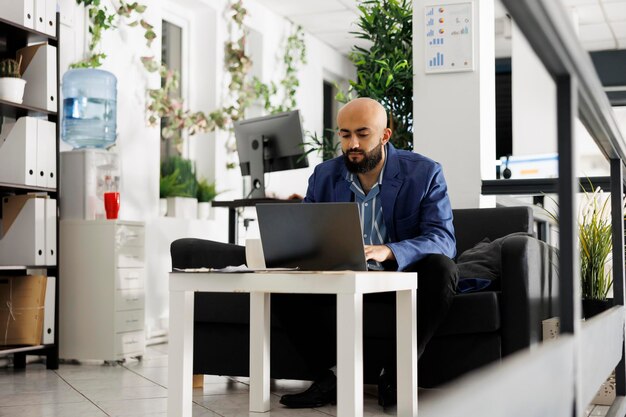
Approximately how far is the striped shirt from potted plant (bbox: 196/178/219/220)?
3517mm

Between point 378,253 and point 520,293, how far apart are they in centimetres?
63

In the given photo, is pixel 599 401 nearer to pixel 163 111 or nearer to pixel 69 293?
pixel 69 293

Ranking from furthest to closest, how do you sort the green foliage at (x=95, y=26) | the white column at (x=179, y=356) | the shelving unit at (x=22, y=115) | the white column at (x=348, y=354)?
the green foliage at (x=95, y=26), the shelving unit at (x=22, y=115), the white column at (x=179, y=356), the white column at (x=348, y=354)

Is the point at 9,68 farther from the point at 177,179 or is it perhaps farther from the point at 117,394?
the point at 177,179

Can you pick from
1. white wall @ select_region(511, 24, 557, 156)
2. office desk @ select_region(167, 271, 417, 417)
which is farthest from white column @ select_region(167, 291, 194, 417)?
white wall @ select_region(511, 24, 557, 156)

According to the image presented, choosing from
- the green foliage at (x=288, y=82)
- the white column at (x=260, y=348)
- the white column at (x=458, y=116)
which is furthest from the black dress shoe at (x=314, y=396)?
the green foliage at (x=288, y=82)

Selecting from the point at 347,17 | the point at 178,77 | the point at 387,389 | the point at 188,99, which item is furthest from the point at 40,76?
the point at 347,17

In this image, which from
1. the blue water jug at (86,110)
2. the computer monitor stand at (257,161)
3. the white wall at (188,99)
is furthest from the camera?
the white wall at (188,99)

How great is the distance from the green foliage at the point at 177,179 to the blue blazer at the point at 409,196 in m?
3.15

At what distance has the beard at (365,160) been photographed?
113 inches

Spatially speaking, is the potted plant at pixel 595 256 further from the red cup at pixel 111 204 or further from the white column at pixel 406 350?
the red cup at pixel 111 204

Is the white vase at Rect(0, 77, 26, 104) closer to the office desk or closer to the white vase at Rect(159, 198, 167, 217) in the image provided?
the white vase at Rect(159, 198, 167, 217)

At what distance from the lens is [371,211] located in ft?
9.82

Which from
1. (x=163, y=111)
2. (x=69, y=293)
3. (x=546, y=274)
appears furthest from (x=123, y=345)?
(x=546, y=274)
